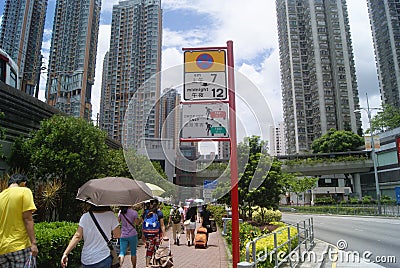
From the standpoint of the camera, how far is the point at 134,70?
24516 millimetres

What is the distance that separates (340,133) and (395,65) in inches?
1155

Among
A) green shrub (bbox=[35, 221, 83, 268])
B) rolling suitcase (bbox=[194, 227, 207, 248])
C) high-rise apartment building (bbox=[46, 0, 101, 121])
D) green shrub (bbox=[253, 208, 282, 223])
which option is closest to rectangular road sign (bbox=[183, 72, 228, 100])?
green shrub (bbox=[35, 221, 83, 268])

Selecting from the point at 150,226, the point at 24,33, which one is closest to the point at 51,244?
the point at 150,226

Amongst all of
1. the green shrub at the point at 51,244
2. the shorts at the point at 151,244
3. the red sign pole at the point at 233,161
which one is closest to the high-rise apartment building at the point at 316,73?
the shorts at the point at 151,244

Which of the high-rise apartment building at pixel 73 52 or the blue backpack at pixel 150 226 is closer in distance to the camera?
the blue backpack at pixel 150 226

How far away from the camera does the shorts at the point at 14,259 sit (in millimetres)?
3531

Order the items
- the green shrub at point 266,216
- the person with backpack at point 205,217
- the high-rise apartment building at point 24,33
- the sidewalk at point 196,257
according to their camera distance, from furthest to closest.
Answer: the high-rise apartment building at point 24,33, the green shrub at point 266,216, the person with backpack at point 205,217, the sidewalk at point 196,257

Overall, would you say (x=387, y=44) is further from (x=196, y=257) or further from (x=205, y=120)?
(x=205, y=120)

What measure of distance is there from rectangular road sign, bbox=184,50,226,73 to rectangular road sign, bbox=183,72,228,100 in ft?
0.23

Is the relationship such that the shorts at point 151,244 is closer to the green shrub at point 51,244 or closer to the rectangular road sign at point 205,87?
the green shrub at point 51,244

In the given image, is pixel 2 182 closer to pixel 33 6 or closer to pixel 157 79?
pixel 157 79

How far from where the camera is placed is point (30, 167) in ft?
33.1

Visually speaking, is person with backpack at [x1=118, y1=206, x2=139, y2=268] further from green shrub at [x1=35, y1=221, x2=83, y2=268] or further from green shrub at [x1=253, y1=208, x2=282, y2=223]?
green shrub at [x1=253, y1=208, x2=282, y2=223]

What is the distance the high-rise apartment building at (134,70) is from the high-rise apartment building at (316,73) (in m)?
47.0
